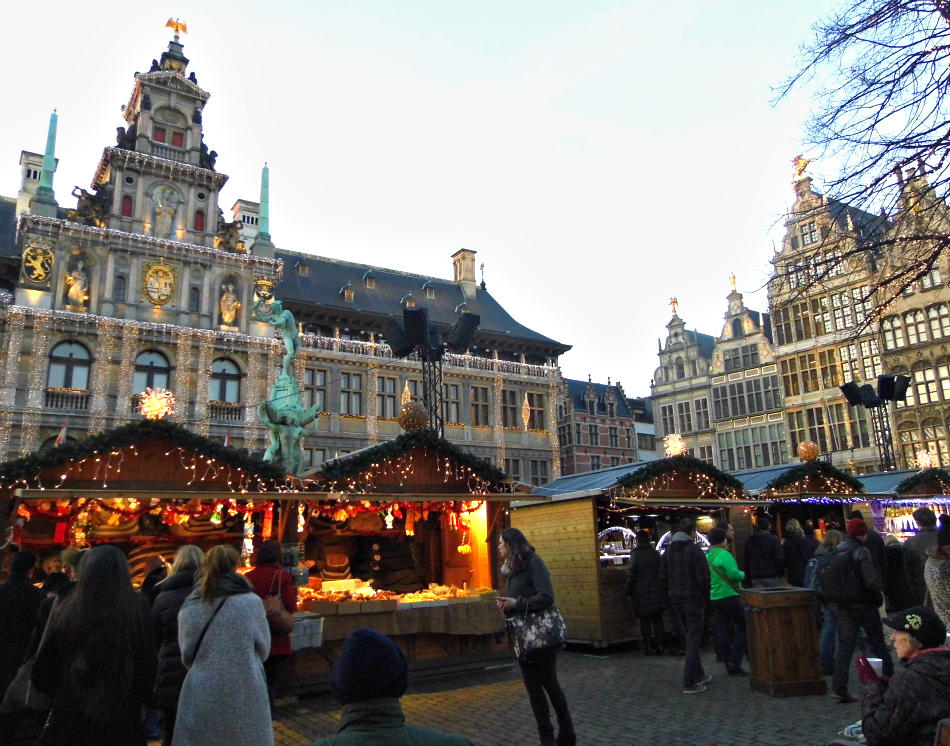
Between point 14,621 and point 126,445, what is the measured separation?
12.9 feet

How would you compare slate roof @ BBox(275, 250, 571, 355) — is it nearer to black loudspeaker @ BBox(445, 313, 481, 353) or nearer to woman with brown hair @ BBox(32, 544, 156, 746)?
black loudspeaker @ BBox(445, 313, 481, 353)

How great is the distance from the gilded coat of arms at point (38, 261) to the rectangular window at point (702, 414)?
31188 millimetres

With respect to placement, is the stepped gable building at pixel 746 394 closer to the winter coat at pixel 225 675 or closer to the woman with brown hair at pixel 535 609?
the woman with brown hair at pixel 535 609

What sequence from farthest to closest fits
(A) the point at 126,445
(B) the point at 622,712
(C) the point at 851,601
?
(A) the point at 126,445 → (B) the point at 622,712 → (C) the point at 851,601

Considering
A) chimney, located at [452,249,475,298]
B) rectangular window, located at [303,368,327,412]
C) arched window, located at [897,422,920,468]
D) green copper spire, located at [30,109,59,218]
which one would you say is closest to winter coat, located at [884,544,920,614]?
rectangular window, located at [303,368,327,412]

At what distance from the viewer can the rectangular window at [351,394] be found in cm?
2999

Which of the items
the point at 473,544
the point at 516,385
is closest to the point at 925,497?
the point at 473,544

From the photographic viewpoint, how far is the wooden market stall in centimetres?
1136

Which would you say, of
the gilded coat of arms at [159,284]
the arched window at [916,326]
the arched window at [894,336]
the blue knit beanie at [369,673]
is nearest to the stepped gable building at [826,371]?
the arched window at [894,336]

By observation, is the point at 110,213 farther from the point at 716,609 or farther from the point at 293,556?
the point at 716,609

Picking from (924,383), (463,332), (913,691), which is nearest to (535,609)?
(913,691)

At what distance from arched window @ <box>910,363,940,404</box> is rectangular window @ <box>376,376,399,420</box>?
2185 cm

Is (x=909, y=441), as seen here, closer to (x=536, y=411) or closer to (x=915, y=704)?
(x=536, y=411)

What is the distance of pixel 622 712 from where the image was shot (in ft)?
23.4
